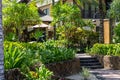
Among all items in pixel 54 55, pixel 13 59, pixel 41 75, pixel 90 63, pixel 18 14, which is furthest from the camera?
pixel 18 14

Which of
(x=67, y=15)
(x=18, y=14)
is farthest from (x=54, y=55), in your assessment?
(x=67, y=15)

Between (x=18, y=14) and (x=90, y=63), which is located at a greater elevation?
(x=18, y=14)

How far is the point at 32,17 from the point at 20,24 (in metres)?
1.05

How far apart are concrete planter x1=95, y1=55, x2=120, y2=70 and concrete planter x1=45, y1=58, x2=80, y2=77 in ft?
9.91

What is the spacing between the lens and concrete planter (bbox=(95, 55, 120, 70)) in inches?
827

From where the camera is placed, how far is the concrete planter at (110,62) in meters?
21.0

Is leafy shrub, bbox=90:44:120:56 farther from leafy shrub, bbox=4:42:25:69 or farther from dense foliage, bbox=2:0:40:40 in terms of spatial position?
leafy shrub, bbox=4:42:25:69

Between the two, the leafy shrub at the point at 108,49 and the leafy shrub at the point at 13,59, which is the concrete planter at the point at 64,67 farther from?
the leafy shrub at the point at 13,59

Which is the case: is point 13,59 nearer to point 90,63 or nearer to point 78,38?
point 90,63

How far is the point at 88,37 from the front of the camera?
30.8 meters

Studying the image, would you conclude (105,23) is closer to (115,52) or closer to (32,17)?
(32,17)

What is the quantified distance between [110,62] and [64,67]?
16.3 ft

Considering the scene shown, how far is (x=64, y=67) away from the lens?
17.1m

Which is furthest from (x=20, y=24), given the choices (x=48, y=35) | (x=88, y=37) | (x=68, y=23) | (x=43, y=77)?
(x=43, y=77)
